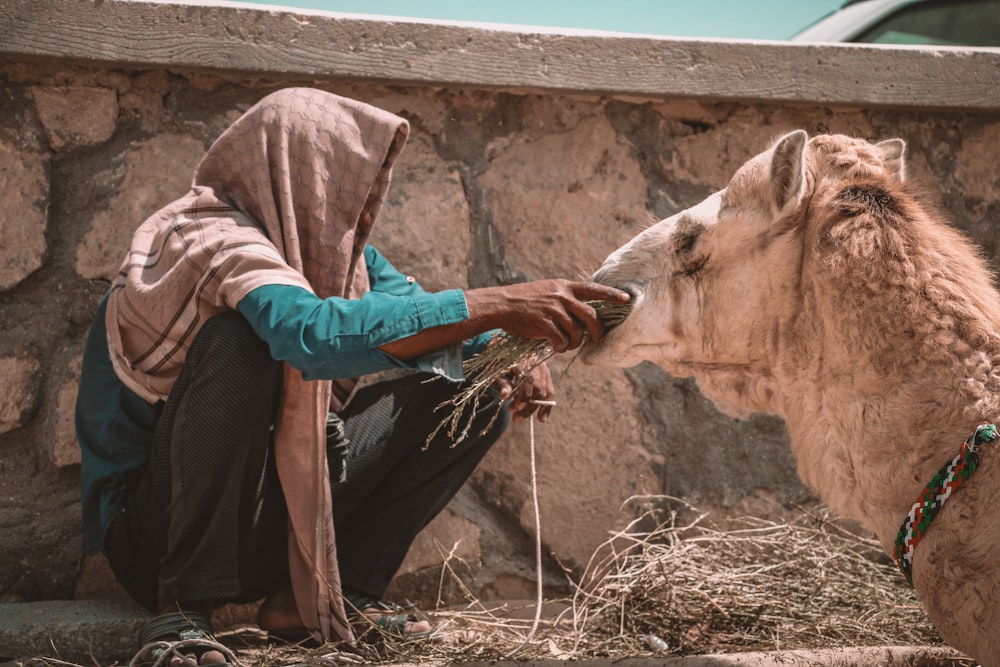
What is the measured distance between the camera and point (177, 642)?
278 cm

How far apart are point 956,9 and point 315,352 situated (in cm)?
627

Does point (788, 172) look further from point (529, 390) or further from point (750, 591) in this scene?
point (750, 591)

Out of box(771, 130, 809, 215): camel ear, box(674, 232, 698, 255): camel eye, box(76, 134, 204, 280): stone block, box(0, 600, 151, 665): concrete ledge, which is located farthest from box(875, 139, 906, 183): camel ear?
box(0, 600, 151, 665): concrete ledge

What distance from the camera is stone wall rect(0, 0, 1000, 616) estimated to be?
11.8 ft

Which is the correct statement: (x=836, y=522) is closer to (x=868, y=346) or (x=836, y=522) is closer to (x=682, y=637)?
(x=682, y=637)

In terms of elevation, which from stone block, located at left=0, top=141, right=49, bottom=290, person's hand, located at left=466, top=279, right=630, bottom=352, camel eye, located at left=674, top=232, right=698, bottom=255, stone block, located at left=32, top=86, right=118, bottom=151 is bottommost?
person's hand, located at left=466, top=279, right=630, bottom=352

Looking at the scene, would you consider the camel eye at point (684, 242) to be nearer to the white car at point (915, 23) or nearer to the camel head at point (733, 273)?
the camel head at point (733, 273)

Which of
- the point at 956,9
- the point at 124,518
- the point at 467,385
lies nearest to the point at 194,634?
the point at 124,518

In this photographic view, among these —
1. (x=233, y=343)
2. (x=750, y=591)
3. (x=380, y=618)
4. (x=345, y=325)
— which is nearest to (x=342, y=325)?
(x=345, y=325)

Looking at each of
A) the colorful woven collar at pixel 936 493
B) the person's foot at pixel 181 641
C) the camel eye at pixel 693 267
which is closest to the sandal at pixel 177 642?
the person's foot at pixel 181 641

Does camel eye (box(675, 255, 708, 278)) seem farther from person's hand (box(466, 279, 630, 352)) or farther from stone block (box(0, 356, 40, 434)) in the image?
stone block (box(0, 356, 40, 434))

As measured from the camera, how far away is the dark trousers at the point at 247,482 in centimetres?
299

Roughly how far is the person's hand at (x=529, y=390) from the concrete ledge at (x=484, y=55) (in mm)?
1062

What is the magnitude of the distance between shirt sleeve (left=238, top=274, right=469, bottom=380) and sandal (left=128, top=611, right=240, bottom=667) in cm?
72
